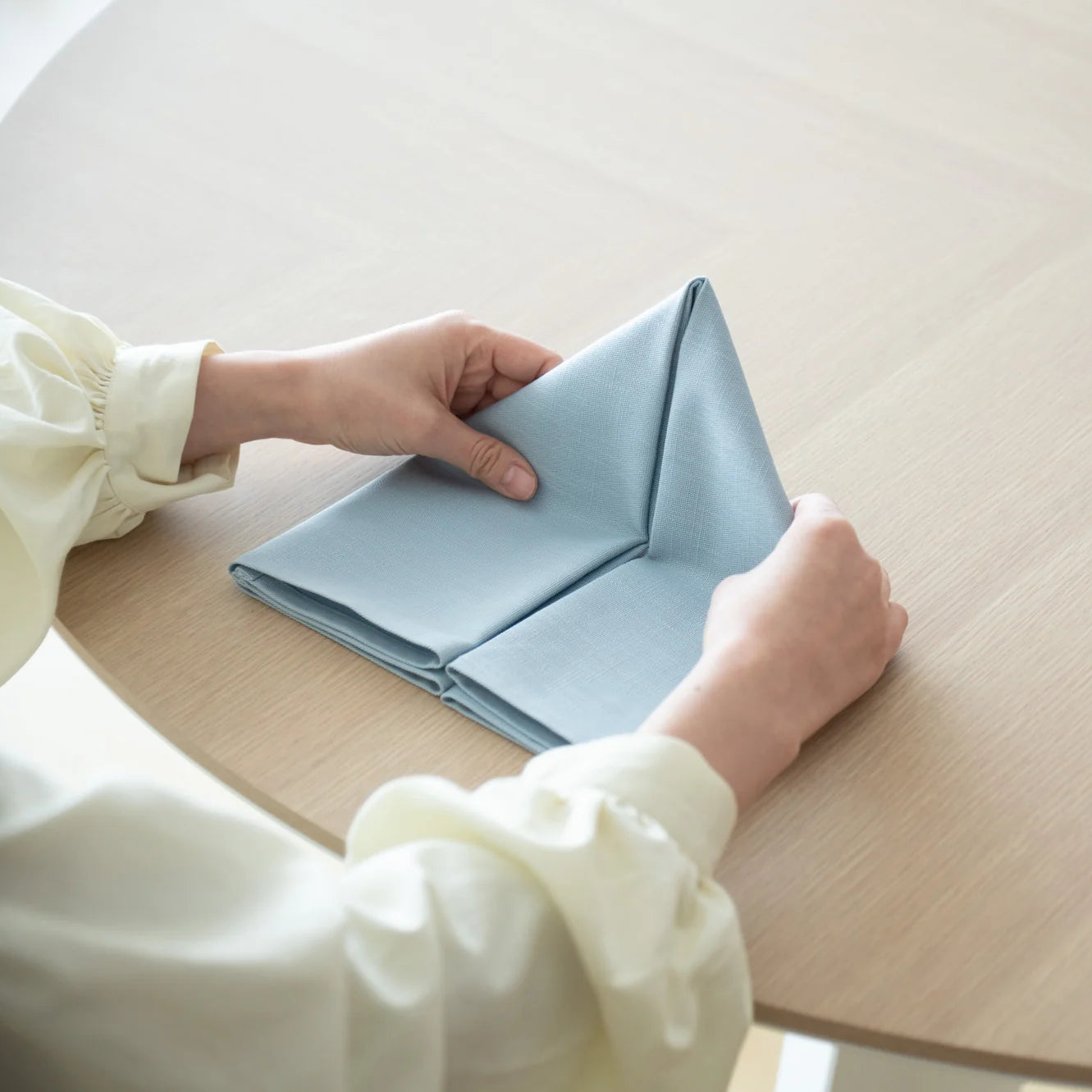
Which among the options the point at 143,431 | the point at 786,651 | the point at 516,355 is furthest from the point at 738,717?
the point at 143,431

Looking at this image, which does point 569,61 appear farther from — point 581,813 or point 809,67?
point 581,813

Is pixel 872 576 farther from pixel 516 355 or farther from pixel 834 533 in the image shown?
pixel 516 355

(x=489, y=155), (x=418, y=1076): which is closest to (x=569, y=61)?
(x=489, y=155)

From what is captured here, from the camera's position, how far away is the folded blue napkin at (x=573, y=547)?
2.77ft

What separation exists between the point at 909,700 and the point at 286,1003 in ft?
1.33

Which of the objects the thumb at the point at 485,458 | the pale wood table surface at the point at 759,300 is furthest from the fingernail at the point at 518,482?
the pale wood table surface at the point at 759,300

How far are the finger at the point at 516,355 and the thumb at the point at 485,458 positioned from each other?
58 millimetres

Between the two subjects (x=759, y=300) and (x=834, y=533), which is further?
(x=759, y=300)

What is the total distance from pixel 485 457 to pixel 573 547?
0.32 ft

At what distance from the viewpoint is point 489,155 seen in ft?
4.45

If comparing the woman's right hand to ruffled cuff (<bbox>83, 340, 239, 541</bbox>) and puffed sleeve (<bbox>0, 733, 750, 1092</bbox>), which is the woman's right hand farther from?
ruffled cuff (<bbox>83, 340, 239, 541</bbox>)

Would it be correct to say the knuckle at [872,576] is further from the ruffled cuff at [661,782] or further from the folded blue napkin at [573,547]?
the ruffled cuff at [661,782]

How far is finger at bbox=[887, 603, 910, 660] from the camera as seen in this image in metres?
0.85

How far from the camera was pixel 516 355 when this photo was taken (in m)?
1.02
